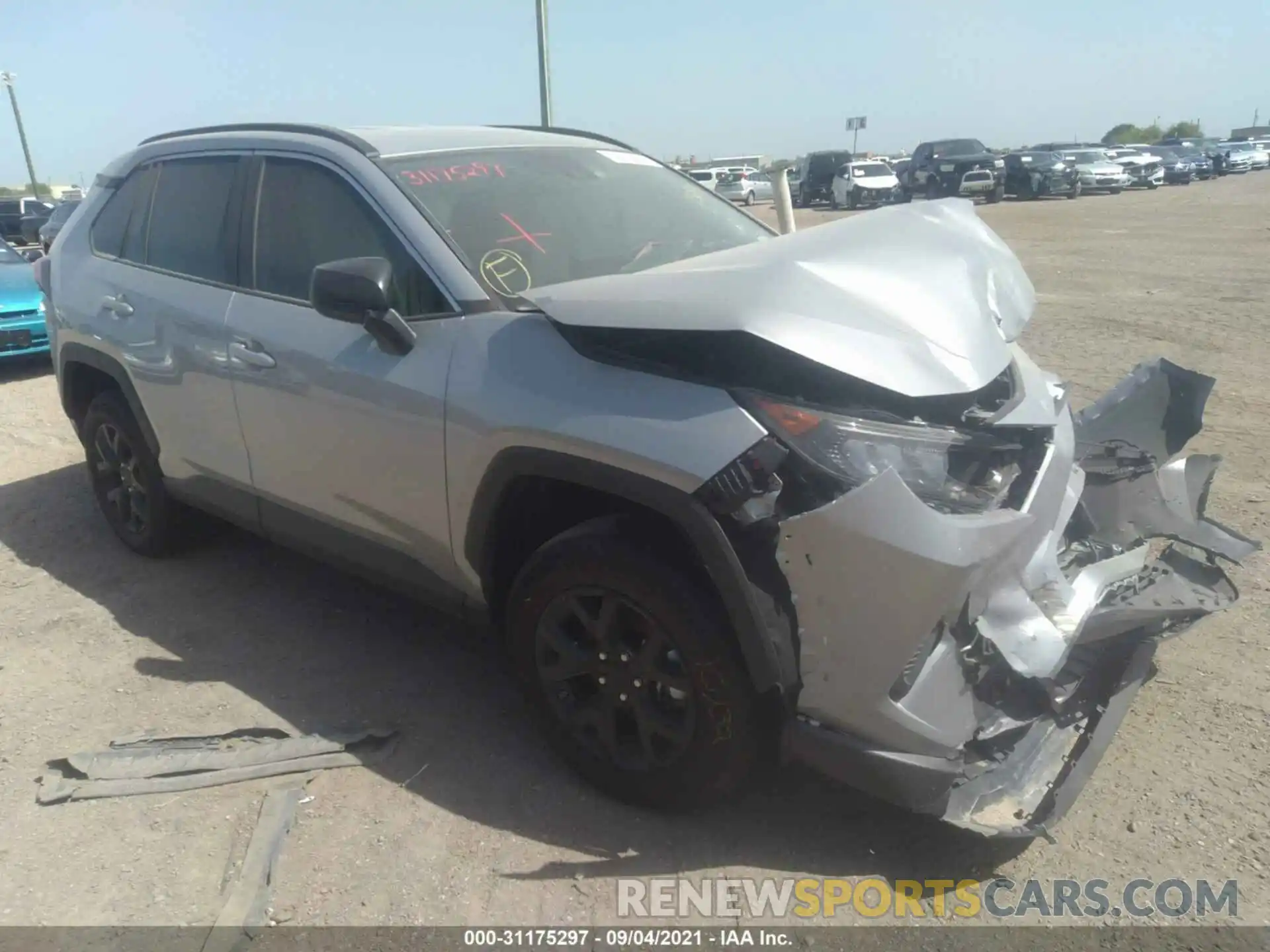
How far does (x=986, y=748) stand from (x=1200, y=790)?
2.84ft

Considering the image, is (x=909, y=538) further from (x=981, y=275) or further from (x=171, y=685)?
(x=171, y=685)

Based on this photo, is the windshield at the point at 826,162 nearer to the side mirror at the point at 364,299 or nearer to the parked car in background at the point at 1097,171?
the parked car in background at the point at 1097,171

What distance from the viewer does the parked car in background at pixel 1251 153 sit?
41562 millimetres

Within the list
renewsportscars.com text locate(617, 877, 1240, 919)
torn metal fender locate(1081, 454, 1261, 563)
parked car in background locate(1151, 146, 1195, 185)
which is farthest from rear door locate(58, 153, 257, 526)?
parked car in background locate(1151, 146, 1195, 185)

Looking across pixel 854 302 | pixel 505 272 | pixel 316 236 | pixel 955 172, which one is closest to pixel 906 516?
pixel 854 302

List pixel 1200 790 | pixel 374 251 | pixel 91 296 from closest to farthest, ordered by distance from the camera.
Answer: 1. pixel 1200 790
2. pixel 374 251
3. pixel 91 296

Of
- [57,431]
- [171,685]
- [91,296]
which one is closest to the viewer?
[171,685]

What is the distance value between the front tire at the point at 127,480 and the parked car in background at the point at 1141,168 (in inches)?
1363

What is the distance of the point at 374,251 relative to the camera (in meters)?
3.24

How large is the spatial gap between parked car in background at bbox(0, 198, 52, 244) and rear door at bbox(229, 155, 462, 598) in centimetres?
2406

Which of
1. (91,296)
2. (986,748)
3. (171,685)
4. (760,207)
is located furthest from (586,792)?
(760,207)

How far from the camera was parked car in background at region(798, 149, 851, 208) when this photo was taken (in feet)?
114

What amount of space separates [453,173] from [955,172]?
29173 millimetres

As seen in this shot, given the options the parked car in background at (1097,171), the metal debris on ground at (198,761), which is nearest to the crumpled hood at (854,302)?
the metal debris on ground at (198,761)
